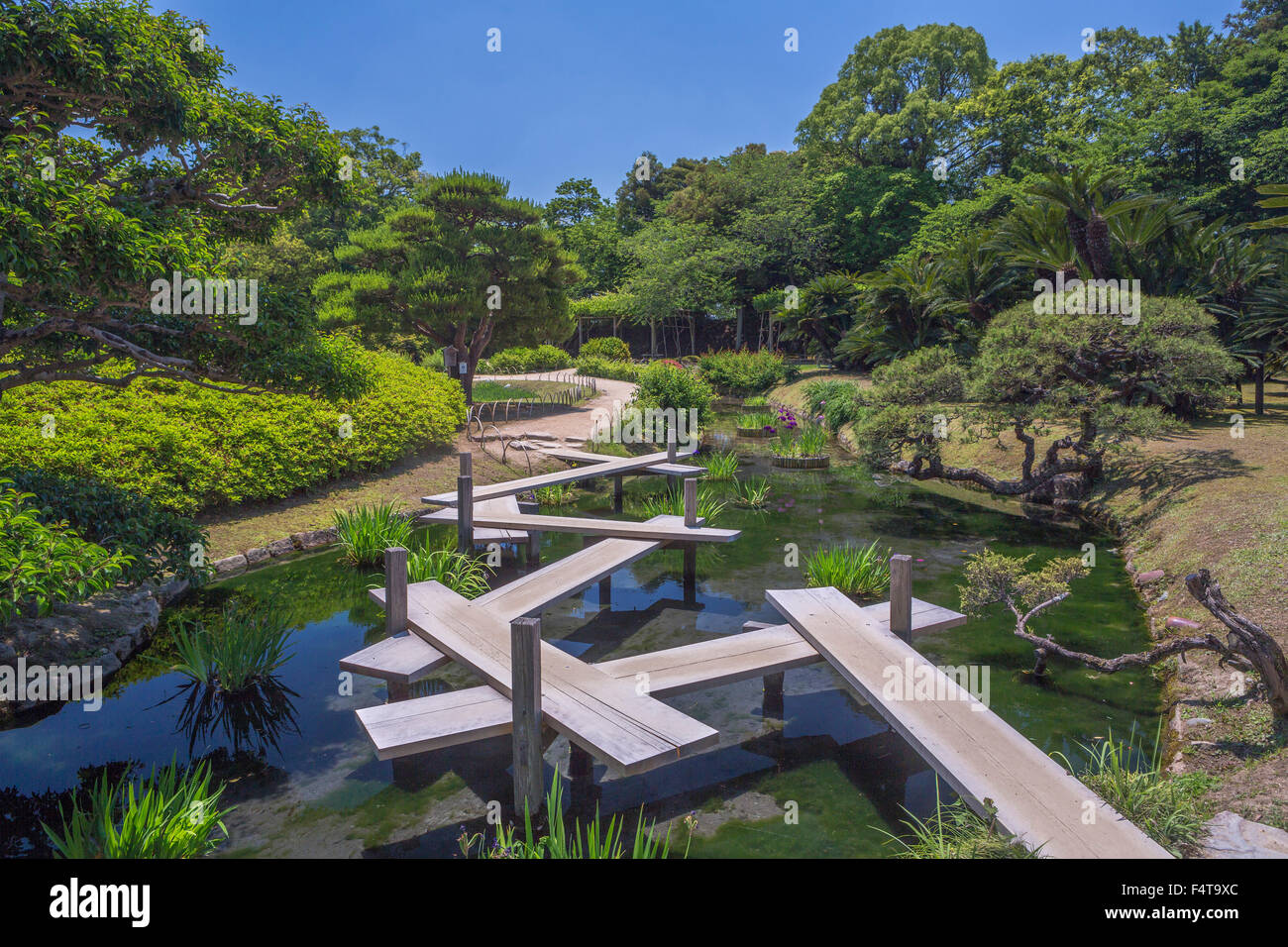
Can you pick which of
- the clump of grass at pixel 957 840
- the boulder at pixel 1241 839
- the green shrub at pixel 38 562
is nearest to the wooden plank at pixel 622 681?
the clump of grass at pixel 957 840

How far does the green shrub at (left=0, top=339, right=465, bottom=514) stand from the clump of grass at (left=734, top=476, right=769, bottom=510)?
235 inches

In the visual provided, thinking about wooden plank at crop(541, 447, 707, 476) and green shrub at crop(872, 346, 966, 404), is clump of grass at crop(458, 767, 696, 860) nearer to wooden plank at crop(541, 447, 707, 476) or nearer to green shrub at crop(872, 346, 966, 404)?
wooden plank at crop(541, 447, 707, 476)

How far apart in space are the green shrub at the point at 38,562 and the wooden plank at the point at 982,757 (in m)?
4.73

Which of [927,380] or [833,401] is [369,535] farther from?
[833,401]

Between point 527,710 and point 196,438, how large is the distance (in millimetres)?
7654

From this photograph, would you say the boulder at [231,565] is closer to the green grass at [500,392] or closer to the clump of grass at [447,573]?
the clump of grass at [447,573]

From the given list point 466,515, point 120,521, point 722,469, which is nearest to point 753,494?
point 722,469

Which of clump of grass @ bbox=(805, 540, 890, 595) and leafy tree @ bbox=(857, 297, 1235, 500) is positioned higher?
leafy tree @ bbox=(857, 297, 1235, 500)

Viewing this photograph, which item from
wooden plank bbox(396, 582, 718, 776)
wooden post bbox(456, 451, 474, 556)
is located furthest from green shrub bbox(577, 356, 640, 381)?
A: wooden plank bbox(396, 582, 718, 776)

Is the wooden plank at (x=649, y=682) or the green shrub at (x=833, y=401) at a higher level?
the green shrub at (x=833, y=401)

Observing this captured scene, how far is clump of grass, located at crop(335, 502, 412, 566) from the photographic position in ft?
30.5

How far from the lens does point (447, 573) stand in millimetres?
7980

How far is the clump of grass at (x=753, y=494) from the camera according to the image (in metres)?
12.4

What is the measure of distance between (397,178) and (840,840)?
40.4 metres
